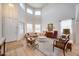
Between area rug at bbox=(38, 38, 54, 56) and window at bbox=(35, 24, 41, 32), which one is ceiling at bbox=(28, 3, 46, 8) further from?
area rug at bbox=(38, 38, 54, 56)

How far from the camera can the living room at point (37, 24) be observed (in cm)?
336

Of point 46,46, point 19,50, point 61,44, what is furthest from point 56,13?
point 19,50

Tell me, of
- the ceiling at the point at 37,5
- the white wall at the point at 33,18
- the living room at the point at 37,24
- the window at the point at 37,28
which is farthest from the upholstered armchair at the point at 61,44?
the ceiling at the point at 37,5

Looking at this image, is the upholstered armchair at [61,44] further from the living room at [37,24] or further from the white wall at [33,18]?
the white wall at [33,18]

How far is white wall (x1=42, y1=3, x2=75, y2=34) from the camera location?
3.41 m

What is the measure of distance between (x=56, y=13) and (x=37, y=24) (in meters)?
0.72

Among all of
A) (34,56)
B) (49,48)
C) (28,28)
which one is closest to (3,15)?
(28,28)

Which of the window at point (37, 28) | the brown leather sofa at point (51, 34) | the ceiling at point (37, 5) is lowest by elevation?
the brown leather sofa at point (51, 34)

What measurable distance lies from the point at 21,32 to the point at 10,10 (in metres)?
0.77

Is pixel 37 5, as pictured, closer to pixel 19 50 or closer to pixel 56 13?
pixel 56 13

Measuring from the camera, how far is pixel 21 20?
3531 mm

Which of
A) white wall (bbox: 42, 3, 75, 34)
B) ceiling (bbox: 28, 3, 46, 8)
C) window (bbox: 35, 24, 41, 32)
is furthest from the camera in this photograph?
window (bbox: 35, 24, 41, 32)

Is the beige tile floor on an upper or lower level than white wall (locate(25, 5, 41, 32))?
lower

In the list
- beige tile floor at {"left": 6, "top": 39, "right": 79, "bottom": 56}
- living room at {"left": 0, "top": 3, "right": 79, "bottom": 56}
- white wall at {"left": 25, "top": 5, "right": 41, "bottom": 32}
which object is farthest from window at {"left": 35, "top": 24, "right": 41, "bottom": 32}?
beige tile floor at {"left": 6, "top": 39, "right": 79, "bottom": 56}
